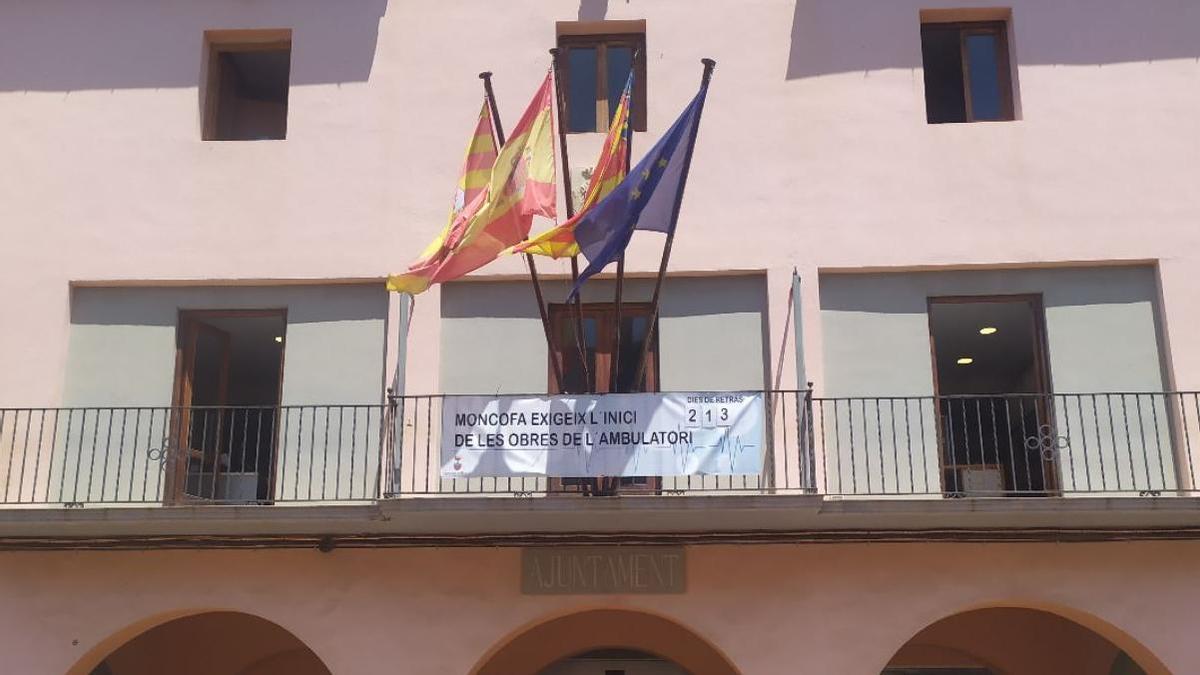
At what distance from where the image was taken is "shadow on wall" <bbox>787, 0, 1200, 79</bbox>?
50.0 feet

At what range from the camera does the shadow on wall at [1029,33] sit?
1525 centimetres

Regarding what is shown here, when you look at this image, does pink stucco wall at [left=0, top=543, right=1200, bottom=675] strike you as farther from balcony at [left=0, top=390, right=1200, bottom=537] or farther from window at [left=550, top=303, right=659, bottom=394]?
window at [left=550, top=303, right=659, bottom=394]

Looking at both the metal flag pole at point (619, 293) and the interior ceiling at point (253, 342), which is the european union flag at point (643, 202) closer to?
the metal flag pole at point (619, 293)

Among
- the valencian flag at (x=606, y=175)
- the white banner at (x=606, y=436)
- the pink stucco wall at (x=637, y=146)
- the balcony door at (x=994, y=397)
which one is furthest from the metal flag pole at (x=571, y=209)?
the balcony door at (x=994, y=397)

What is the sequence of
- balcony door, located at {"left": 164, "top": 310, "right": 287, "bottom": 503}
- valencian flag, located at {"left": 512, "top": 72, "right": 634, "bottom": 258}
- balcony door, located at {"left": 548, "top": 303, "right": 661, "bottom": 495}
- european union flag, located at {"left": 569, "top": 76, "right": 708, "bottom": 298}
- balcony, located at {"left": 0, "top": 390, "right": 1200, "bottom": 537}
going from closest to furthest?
european union flag, located at {"left": 569, "top": 76, "right": 708, "bottom": 298} → valencian flag, located at {"left": 512, "top": 72, "right": 634, "bottom": 258} → balcony, located at {"left": 0, "top": 390, "right": 1200, "bottom": 537} → balcony door, located at {"left": 548, "top": 303, "right": 661, "bottom": 495} → balcony door, located at {"left": 164, "top": 310, "right": 287, "bottom": 503}

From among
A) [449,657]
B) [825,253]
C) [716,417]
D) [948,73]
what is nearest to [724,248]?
[825,253]

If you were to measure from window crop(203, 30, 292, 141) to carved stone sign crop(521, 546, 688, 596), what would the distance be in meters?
5.72

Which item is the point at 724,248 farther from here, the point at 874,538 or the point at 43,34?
the point at 43,34

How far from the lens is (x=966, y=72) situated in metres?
15.6

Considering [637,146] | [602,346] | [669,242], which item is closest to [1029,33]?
[637,146]

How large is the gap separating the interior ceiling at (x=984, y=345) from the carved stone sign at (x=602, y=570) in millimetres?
3859

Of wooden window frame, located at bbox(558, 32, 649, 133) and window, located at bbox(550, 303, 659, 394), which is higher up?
wooden window frame, located at bbox(558, 32, 649, 133)

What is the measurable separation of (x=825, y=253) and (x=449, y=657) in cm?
560

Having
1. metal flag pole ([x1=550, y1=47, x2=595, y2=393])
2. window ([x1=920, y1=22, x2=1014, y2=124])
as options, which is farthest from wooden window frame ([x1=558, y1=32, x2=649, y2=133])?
window ([x1=920, y1=22, x2=1014, y2=124])
